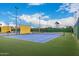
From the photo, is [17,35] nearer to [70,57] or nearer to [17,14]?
[17,14]

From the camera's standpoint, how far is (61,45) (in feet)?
10.3

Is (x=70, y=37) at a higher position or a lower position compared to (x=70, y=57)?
higher

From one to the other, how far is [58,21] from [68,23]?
6.9 inches

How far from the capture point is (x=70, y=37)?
3.18 metres

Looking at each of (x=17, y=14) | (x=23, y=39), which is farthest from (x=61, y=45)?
(x=17, y=14)

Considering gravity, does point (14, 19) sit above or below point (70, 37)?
above

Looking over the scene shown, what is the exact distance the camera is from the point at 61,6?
3.04 meters

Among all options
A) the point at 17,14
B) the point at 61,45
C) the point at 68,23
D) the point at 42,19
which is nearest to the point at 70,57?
the point at 61,45

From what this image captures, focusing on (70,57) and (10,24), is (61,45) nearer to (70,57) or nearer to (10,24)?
(70,57)

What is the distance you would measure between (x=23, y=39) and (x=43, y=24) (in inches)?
16.3

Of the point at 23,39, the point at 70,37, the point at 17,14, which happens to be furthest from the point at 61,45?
the point at 17,14

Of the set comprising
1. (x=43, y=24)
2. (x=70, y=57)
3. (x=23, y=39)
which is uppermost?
(x=43, y=24)

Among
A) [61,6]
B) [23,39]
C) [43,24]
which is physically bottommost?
[23,39]

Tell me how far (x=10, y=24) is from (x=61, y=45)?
92 centimetres
